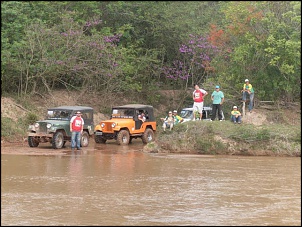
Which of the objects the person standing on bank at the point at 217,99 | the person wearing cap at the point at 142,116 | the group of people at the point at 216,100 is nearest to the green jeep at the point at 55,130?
the person wearing cap at the point at 142,116

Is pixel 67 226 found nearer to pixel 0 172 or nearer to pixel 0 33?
pixel 0 172

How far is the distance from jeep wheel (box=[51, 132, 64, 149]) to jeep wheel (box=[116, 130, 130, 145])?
289 cm

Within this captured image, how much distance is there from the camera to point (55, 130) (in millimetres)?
24078

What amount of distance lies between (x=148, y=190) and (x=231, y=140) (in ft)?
30.1

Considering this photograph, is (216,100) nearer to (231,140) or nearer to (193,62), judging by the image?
(231,140)

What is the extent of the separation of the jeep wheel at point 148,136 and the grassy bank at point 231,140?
342cm

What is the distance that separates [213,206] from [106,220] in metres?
2.62

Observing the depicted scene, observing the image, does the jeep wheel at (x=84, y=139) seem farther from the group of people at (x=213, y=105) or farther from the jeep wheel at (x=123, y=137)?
the group of people at (x=213, y=105)

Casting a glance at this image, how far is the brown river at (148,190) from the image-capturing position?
1159 cm

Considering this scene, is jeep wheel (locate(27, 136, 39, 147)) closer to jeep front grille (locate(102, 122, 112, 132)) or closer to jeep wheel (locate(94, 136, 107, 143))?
jeep front grille (locate(102, 122, 112, 132))

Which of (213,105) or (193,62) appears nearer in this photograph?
(213,105)

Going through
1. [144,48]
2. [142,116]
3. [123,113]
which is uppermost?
[144,48]

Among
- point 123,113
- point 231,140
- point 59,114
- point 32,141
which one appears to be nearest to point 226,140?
point 231,140

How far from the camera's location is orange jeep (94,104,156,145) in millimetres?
26578
